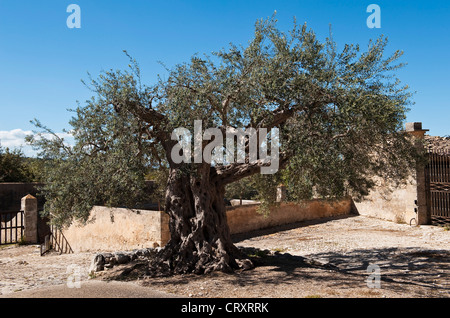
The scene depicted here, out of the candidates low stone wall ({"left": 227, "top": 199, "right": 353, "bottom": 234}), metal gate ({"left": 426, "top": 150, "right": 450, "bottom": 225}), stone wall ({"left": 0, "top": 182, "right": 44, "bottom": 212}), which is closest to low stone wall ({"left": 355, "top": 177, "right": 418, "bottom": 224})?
metal gate ({"left": 426, "top": 150, "right": 450, "bottom": 225})

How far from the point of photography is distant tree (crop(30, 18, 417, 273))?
9.14m

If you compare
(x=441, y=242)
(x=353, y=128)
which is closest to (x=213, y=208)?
(x=353, y=128)

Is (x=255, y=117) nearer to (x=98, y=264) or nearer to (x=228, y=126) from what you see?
(x=228, y=126)

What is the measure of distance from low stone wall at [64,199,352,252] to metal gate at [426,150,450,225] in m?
6.11

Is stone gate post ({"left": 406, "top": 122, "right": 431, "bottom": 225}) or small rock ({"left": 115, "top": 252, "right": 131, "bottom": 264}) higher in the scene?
stone gate post ({"left": 406, "top": 122, "right": 431, "bottom": 225})

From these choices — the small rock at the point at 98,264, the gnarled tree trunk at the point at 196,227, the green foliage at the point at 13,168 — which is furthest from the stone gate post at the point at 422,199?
the green foliage at the point at 13,168

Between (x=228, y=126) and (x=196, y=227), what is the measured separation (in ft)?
9.83

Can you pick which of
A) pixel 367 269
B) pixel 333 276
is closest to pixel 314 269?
pixel 333 276

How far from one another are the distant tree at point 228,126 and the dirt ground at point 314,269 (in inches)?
45.5

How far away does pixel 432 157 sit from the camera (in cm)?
1905

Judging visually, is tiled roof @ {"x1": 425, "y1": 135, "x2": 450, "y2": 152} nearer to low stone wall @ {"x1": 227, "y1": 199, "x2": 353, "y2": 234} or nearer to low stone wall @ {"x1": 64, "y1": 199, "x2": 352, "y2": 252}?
low stone wall @ {"x1": 227, "y1": 199, "x2": 353, "y2": 234}
